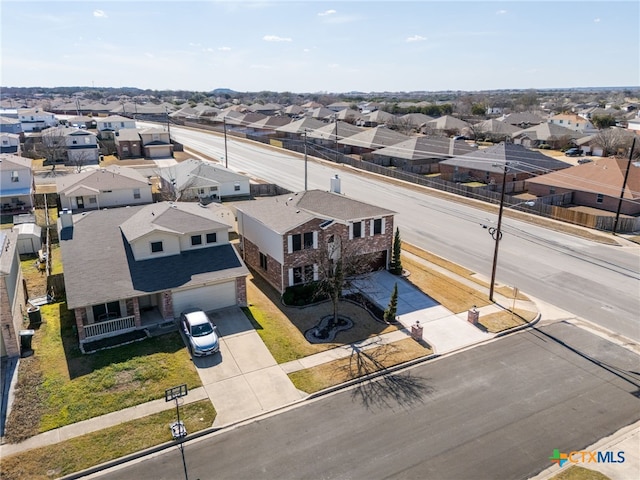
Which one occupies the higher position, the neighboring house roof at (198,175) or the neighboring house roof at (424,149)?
the neighboring house roof at (424,149)

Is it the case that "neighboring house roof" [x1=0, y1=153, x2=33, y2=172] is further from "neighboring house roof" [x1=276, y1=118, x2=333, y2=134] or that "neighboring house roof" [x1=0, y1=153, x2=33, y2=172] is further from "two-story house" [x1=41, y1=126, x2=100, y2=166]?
"neighboring house roof" [x1=276, y1=118, x2=333, y2=134]

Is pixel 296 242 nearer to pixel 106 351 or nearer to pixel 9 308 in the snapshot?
pixel 106 351

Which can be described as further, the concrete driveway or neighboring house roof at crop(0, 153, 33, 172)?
neighboring house roof at crop(0, 153, 33, 172)

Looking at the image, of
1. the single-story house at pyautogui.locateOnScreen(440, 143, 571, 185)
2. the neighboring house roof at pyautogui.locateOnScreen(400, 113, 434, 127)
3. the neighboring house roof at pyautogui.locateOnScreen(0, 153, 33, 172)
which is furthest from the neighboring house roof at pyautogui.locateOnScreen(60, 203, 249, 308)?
the neighboring house roof at pyautogui.locateOnScreen(400, 113, 434, 127)

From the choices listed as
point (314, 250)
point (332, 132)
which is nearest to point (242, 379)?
point (314, 250)

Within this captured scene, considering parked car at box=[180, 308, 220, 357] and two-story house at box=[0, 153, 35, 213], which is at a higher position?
two-story house at box=[0, 153, 35, 213]

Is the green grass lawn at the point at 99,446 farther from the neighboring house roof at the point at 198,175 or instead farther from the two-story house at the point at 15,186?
the two-story house at the point at 15,186

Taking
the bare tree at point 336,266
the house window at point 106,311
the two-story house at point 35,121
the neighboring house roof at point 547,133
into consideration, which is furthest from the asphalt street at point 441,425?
the two-story house at point 35,121

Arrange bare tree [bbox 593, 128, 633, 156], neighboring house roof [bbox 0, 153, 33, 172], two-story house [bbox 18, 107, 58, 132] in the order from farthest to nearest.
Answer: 1. two-story house [bbox 18, 107, 58, 132]
2. bare tree [bbox 593, 128, 633, 156]
3. neighboring house roof [bbox 0, 153, 33, 172]

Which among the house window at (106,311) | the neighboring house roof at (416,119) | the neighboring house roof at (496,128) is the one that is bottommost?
the house window at (106,311)
